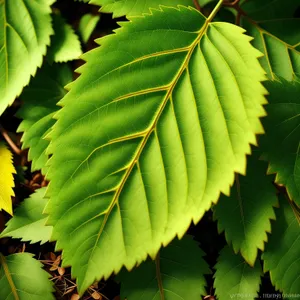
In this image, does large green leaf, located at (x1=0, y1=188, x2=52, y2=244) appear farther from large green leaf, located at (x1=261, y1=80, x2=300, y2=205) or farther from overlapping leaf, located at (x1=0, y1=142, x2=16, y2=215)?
large green leaf, located at (x1=261, y1=80, x2=300, y2=205)

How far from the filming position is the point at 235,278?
2.35 feet

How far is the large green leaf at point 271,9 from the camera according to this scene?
2.73 ft

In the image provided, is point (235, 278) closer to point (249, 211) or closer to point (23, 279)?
point (249, 211)

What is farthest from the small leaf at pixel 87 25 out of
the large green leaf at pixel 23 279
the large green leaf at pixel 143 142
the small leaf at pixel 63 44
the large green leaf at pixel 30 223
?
the large green leaf at pixel 23 279

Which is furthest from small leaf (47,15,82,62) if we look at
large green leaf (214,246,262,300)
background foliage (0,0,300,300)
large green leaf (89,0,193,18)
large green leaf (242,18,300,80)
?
large green leaf (214,246,262,300)

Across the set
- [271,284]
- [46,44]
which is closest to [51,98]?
[46,44]

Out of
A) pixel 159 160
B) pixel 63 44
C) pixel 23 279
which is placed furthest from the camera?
pixel 63 44

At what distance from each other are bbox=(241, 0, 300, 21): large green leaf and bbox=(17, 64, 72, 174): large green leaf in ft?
1.38

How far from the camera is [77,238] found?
2.01 ft

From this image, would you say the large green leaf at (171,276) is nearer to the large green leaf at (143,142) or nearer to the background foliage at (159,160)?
the background foliage at (159,160)

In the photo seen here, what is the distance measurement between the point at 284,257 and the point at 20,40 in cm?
67

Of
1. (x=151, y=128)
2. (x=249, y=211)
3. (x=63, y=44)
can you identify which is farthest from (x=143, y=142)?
(x=63, y=44)

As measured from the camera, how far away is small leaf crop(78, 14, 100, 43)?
0.87 metres

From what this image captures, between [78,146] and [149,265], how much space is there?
0.26 metres
